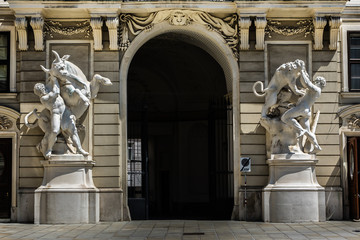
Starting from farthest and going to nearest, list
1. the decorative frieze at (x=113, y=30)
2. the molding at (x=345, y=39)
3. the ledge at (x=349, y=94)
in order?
the molding at (x=345, y=39) → the ledge at (x=349, y=94) → the decorative frieze at (x=113, y=30)

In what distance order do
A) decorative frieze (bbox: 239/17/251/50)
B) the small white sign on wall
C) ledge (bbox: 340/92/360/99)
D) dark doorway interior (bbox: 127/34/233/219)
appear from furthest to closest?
dark doorway interior (bbox: 127/34/233/219)
ledge (bbox: 340/92/360/99)
decorative frieze (bbox: 239/17/251/50)
the small white sign on wall

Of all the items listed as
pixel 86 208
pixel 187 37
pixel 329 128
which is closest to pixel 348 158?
pixel 329 128

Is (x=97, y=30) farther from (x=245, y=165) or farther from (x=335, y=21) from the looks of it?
(x=335, y=21)

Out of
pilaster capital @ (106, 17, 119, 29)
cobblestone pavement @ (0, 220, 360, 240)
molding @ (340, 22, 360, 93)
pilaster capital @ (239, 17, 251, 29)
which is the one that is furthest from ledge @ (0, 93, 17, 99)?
molding @ (340, 22, 360, 93)

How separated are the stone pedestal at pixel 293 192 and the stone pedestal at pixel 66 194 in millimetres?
5342

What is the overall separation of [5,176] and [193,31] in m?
7.56

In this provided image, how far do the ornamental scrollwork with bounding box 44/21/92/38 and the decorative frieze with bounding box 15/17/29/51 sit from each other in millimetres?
691

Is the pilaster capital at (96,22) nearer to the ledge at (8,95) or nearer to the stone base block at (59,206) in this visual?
the ledge at (8,95)

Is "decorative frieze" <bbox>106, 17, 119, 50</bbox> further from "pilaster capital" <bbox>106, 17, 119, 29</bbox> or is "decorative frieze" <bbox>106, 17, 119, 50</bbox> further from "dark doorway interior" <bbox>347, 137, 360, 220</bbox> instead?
"dark doorway interior" <bbox>347, 137, 360, 220</bbox>

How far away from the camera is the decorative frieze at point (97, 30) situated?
21578 mm

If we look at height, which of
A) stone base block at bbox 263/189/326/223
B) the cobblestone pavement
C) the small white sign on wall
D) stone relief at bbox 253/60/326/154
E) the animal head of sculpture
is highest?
the animal head of sculpture

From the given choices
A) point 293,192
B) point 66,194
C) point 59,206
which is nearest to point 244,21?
point 293,192

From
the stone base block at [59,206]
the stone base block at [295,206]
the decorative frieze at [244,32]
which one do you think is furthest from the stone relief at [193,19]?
the stone base block at [59,206]

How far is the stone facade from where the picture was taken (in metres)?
Result: 21.6
